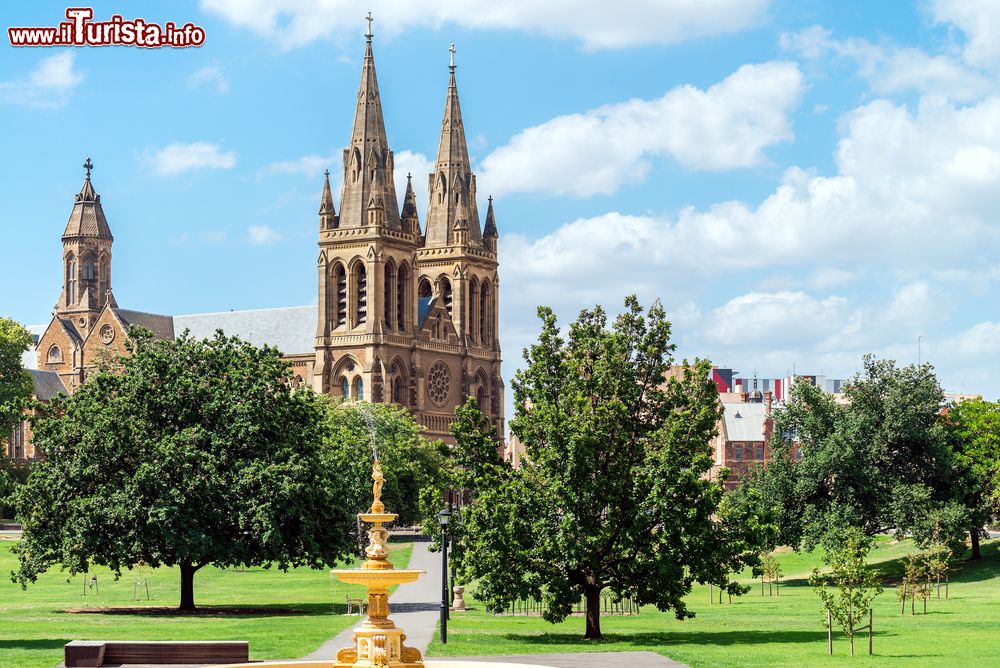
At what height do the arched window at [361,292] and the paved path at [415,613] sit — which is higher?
the arched window at [361,292]

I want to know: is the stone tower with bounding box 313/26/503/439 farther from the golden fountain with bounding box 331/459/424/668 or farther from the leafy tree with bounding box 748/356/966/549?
the golden fountain with bounding box 331/459/424/668

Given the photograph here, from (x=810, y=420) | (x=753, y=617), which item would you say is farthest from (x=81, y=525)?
(x=810, y=420)

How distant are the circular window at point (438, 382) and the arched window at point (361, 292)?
8.48 m

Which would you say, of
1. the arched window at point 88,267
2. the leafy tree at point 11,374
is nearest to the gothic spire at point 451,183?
the arched window at point 88,267

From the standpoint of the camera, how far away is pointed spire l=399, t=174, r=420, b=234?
486 ft

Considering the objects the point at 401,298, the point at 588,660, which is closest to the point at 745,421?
the point at 401,298

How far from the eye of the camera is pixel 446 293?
15450cm

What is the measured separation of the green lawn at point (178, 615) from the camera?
123 feet

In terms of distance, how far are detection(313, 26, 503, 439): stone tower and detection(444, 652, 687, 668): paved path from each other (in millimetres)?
99170

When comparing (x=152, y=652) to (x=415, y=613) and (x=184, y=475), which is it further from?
(x=184, y=475)

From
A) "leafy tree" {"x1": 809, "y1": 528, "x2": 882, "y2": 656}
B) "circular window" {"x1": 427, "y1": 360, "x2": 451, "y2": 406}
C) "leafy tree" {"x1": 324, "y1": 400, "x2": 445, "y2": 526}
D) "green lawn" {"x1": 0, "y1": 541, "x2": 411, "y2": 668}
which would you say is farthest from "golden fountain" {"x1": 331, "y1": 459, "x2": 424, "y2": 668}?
"circular window" {"x1": 427, "y1": 360, "x2": 451, "y2": 406}

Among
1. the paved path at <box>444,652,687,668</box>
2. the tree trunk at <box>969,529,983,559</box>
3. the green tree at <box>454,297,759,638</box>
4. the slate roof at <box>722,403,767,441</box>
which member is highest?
the slate roof at <box>722,403,767,441</box>

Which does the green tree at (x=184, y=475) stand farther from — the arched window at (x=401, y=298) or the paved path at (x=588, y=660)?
the arched window at (x=401, y=298)

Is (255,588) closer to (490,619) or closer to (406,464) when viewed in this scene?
(490,619)
